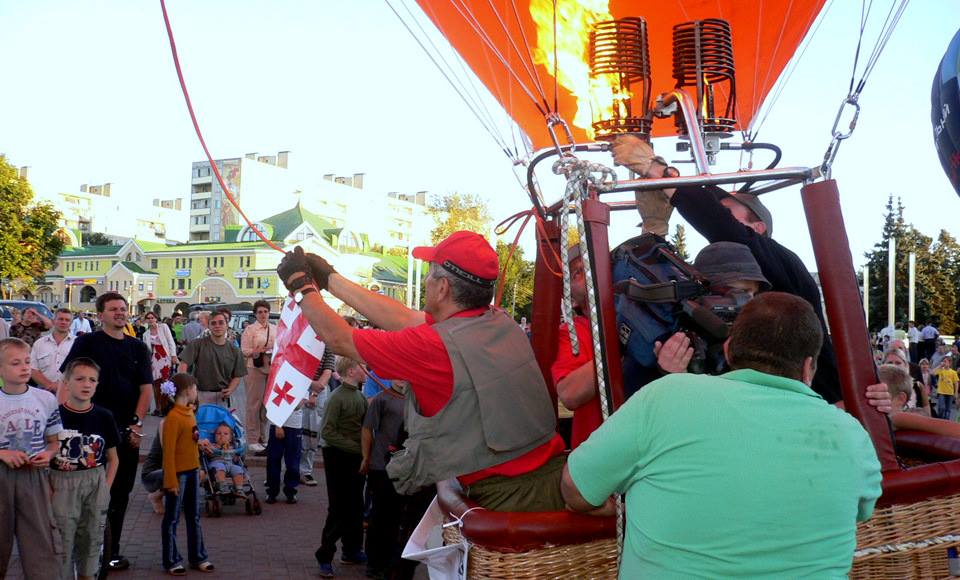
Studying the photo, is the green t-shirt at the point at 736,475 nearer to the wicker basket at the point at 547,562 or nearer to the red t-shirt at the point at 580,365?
the wicker basket at the point at 547,562

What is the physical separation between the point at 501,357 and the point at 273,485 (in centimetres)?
741

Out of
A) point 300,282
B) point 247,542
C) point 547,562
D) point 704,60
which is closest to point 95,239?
point 247,542

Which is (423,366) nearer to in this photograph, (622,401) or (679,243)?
(622,401)

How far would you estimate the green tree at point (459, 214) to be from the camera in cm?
4803

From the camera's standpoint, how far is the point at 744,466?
2.06 meters

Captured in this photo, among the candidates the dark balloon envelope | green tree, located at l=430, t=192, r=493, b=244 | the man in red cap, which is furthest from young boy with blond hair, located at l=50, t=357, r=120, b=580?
green tree, located at l=430, t=192, r=493, b=244

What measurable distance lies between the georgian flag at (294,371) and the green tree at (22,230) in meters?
49.6

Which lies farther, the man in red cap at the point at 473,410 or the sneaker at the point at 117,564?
the sneaker at the point at 117,564

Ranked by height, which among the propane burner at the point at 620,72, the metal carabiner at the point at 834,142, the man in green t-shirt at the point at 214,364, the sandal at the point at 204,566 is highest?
the propane burner at the point at 620,72

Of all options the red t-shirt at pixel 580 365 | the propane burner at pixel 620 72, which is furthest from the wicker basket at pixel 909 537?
the propane burner at pixel 620 72

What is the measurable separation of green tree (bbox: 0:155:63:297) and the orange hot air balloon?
4534 centimetres

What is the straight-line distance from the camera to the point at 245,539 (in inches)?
324

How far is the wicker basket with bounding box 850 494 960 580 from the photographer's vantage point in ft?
8.99

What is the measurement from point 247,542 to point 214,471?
1.25 metres
